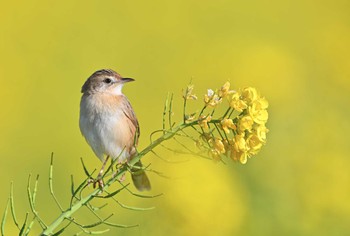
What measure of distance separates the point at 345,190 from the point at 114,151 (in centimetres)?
273

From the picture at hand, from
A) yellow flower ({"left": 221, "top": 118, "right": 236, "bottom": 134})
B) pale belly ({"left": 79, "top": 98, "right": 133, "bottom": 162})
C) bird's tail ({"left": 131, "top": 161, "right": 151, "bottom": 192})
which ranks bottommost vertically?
yellow flower ({"left": 221, "top": 118, "right": 236, "bottom": 134})

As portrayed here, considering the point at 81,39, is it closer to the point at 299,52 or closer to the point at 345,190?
the point at 299,52

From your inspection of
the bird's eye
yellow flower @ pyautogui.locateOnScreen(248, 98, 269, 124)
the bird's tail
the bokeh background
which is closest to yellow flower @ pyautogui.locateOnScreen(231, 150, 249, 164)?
yellow flower @ pyautogui.locateOnScreen(248, 98, 269, 124)

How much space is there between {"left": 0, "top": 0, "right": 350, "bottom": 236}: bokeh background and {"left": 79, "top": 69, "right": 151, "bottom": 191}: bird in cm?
109

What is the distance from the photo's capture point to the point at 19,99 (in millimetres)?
11242

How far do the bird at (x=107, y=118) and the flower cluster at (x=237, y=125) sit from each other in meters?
1.90

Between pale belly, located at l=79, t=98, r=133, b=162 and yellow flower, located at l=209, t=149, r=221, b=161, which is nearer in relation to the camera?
yellow flower, located at l=209, t=149, r=221, b=161

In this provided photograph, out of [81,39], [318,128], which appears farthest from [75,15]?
[318,128]

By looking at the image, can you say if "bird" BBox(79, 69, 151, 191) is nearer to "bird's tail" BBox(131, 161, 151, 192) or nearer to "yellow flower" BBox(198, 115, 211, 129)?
"bird's tail" BBox(131, 161, 151, 192)

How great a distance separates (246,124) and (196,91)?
8.01 m

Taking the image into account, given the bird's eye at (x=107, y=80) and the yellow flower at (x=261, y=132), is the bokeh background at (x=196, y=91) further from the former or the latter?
the yellow flower at (x=261, y=132)

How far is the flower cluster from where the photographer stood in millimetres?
3906

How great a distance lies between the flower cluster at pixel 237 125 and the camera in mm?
3906

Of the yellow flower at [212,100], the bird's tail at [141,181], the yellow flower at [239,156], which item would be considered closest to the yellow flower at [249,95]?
the yellow flower at [212,100]
